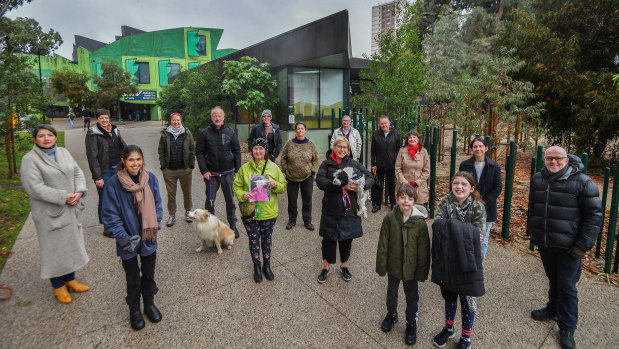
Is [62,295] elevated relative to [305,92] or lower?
lower

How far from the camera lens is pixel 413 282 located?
314 centimetres

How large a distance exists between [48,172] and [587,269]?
20.9 ft

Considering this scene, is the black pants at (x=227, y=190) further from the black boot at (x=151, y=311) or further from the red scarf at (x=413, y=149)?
the red scarf at (x=413, y=149)

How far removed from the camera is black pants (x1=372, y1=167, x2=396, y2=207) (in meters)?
6.64

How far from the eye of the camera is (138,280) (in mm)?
3369

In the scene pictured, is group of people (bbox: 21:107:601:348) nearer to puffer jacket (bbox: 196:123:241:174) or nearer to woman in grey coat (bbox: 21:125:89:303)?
woman in grey coat (bbox: 21:125:89:303)

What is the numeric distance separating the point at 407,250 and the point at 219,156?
3.65 meters

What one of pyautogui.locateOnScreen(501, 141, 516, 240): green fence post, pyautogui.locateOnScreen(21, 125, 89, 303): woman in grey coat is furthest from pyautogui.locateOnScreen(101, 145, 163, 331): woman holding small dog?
pyautogui.locateOnScreen(501, 141, 516, 240): green fence post

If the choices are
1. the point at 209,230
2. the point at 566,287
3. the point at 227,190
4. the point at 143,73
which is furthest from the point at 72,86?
the point at 566,287

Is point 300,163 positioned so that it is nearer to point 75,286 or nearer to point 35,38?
point 75,286

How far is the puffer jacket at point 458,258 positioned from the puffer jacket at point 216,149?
370 cm

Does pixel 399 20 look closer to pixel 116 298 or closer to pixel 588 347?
pixel 588 347

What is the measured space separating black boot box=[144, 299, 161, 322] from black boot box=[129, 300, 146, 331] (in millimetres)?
89

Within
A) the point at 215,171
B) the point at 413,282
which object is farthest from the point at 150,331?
the point at 215,171
